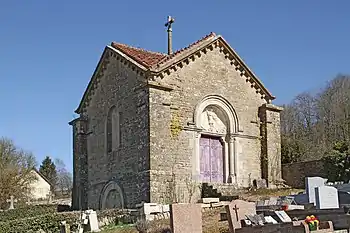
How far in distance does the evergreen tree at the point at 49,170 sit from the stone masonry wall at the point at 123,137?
49.7 m

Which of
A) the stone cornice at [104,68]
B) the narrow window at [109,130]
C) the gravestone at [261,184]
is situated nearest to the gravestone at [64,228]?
the narrow window at [109,130]

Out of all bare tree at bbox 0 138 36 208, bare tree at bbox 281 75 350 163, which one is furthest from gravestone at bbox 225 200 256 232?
bare tree at bbox 0 138 36 208

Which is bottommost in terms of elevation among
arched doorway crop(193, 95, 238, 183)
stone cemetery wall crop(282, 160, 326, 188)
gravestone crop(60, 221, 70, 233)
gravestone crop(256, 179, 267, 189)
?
gravestone crop(60, 221, 70, 233)

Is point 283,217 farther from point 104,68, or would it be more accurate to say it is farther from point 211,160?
point 104,68

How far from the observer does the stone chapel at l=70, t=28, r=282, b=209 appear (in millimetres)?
25359

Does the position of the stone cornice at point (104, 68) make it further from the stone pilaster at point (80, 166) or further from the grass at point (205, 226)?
the grass at point (205, 226)

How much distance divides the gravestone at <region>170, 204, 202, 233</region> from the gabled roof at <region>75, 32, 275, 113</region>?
11355 millimetres

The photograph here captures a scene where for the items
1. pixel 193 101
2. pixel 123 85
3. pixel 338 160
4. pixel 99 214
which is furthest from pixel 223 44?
pixel 99 214

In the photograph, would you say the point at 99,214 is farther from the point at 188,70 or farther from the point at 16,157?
the point at 16,157

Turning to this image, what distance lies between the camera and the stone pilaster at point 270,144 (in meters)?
29.0

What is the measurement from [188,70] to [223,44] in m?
2.87

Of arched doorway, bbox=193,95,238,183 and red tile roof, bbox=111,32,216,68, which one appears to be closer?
red tile roof, bbox=111,32,216,68

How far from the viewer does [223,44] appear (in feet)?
94.2

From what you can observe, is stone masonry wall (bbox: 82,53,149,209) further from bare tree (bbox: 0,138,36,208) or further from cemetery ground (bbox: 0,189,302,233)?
bare tree (bbox: 0,138,36,208)
